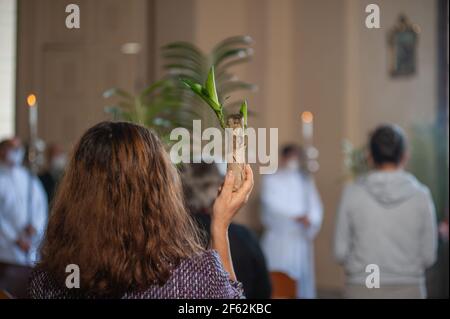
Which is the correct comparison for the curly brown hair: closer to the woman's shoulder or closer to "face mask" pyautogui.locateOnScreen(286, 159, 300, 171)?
the woman's shoulder

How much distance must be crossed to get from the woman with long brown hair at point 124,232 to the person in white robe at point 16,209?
385cm

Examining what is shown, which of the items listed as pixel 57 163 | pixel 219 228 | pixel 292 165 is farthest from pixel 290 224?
pixel 219 228

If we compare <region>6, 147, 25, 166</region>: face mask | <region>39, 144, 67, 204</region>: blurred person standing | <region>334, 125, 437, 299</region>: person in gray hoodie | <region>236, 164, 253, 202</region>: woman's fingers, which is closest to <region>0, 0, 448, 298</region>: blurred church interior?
<region>39, 144, 67, 204</region>: blurred person standing


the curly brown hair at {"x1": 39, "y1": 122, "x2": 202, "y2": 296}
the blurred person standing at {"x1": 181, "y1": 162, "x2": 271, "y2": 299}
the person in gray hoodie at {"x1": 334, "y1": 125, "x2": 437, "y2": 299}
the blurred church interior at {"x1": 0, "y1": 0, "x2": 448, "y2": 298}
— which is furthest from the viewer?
the blurred church interior at {"x1": 0, "y1": 0, "x2": 448, "y2": 298}

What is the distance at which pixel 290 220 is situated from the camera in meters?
6.50

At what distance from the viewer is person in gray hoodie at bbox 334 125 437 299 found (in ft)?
10.5

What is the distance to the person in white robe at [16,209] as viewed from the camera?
5.46 meters

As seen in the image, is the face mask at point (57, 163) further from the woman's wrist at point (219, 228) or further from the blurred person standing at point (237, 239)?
the woman's wrist at point (219, 228)

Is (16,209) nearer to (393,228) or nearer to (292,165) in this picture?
(292,165)

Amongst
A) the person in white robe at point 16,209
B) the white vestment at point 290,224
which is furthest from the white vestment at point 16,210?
the white vestment at point 290,224

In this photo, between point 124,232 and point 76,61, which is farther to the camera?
point 76,61

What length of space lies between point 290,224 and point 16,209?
2.30 m

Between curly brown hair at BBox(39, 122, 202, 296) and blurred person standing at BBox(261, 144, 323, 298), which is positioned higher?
curly brown hair at BBox(39, 122, 202, 296)

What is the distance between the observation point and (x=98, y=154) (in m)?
1.62
